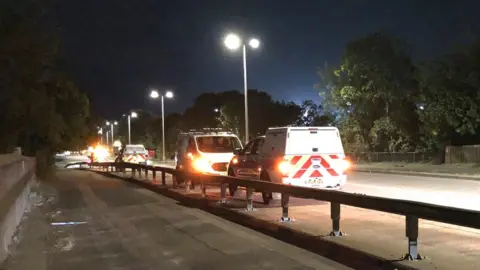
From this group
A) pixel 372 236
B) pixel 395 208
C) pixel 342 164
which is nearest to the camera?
pixel 395 208

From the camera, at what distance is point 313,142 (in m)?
15.8

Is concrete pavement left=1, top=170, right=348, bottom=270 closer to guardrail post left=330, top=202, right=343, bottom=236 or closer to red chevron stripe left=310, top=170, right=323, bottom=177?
guardrail post left=330, top=202, right=343, bottom=236

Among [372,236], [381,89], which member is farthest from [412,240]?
[381,89]

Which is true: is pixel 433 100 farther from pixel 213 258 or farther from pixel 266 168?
pixel 213 258

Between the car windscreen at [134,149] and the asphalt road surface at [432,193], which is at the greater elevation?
the car windscreen at [134,149]

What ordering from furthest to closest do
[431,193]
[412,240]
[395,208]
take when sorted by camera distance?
1. [431,193]
2. [395,208]
3. [412,240]

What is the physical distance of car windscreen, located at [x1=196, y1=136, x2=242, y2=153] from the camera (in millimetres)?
21791

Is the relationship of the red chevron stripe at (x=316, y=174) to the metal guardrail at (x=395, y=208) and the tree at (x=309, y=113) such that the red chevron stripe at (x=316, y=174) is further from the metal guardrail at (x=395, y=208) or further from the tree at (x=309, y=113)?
the tree at (x=309, y=113)

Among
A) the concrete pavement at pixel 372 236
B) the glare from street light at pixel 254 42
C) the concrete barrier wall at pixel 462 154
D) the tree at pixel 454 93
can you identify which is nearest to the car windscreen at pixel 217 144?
the glare from street light at pixel 254 42

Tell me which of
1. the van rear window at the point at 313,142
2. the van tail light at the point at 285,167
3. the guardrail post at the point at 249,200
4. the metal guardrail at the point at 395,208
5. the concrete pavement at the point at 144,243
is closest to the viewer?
the metal guardrail at the point at 395,208

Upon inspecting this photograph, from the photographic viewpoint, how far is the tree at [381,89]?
44.3 meters

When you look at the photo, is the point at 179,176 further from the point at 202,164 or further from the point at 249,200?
the point at 249,200

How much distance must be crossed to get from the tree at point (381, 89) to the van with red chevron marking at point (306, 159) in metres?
29.5

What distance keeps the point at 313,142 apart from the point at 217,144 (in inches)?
282
